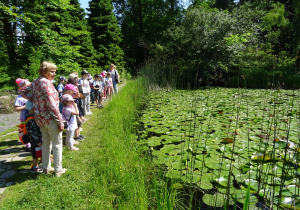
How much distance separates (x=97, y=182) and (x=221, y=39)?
942cm

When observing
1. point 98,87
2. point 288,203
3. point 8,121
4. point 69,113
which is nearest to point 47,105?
point 69,113

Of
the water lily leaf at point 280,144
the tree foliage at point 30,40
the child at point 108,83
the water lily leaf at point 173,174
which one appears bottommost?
the water lily leaf at point 173,174

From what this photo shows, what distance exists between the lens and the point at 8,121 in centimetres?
537

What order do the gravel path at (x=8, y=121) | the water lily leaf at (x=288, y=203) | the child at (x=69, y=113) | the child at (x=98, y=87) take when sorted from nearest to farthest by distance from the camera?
1. the water lily leaf at (x=288, y=203)
2. the child at (x=69, y=113)
3. the gravel path at (x=8, y=121)
4. the child at (x=98, y=87)

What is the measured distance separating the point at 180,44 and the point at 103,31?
813cm

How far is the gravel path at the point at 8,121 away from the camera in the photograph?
484cm

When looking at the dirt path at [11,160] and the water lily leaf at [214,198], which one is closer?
the water lily leaf at [214,198]

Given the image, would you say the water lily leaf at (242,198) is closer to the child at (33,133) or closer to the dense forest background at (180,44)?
the dense forest background at (180,44)

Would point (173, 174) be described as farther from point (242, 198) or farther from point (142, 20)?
point (142, 20)

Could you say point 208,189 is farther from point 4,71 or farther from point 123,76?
point 123,76

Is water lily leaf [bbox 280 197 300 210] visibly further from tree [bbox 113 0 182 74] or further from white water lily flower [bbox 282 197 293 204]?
tree [bbox 113 0 182 74]

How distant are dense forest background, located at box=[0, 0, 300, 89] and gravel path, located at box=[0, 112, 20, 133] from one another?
1204mm

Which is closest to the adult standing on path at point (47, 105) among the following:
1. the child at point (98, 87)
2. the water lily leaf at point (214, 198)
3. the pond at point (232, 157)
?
the pond at point (232, 157)

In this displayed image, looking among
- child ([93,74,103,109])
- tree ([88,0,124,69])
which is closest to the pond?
child ([93,74,103,109])
